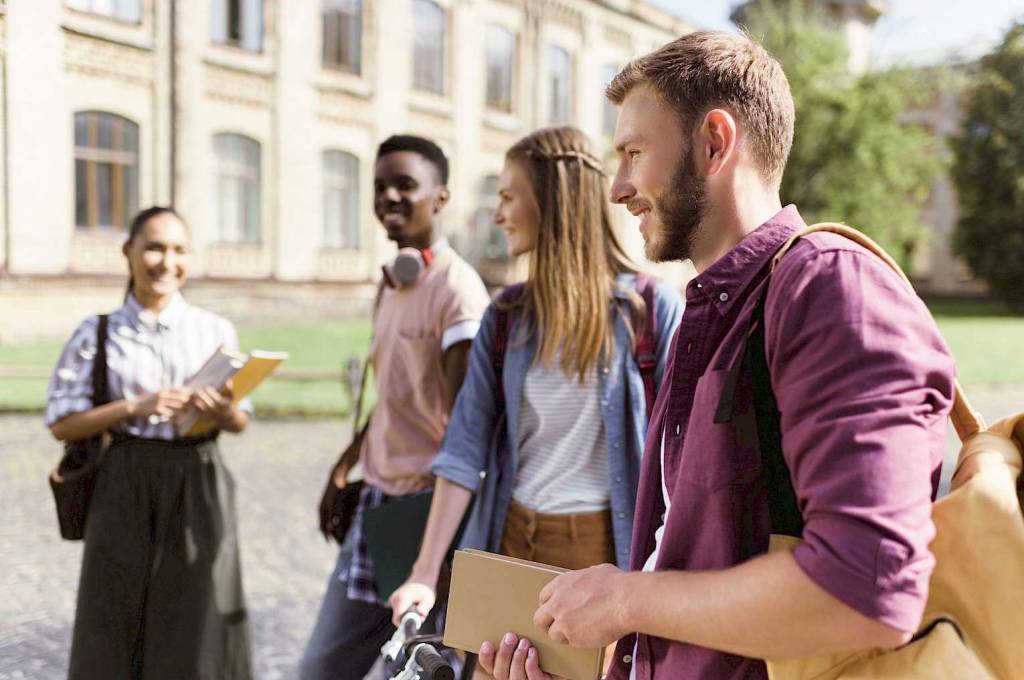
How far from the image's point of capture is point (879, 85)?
28219 mm

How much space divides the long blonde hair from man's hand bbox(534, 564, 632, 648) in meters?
1.15

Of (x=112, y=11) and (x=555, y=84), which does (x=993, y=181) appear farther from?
(x=112, y=11)

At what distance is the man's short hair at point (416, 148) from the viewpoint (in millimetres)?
3109

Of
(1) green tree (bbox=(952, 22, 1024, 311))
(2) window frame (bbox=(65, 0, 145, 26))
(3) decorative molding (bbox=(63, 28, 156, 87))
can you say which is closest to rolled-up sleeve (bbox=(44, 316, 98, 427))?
(3) decorative molding (bbox=(63, 28, 156, 87))

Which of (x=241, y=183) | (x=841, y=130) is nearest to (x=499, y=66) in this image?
(x=241, y=183)

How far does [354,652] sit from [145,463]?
0.95m

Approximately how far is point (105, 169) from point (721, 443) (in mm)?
12034

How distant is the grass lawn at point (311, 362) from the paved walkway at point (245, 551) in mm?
752

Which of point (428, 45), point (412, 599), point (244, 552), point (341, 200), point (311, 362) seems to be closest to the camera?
point (412, 599)

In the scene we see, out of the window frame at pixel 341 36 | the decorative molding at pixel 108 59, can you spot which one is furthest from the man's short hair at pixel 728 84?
the window frame at pixel 341 36

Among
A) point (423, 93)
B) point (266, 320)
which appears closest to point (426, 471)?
point (266, 320)

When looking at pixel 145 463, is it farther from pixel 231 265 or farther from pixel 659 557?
pixel 231 265

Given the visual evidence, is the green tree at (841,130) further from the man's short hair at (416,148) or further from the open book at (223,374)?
the open book at (223,374)

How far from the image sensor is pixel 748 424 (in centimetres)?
107
